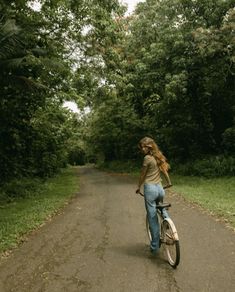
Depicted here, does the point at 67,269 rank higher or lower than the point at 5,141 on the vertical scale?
lower

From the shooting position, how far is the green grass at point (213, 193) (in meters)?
11.4

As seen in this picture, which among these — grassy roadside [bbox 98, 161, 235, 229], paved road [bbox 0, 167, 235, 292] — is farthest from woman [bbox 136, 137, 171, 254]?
grassy roadside [bbox 98, 161, 235, 229]

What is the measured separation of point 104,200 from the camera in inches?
609

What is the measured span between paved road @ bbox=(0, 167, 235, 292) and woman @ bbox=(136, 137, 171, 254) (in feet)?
1.75

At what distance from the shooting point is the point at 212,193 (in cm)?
1572

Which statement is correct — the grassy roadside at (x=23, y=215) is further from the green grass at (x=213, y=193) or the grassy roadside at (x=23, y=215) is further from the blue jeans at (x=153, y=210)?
the green grass at (x=213, y=193)

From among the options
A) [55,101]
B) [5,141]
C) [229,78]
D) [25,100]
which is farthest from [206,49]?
[5,141]

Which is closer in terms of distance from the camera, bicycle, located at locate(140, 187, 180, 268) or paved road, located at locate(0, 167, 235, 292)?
paved road, located at locate(0, 167, 235, 292)

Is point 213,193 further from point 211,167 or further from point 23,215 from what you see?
point 23,215

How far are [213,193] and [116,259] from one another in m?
9.39

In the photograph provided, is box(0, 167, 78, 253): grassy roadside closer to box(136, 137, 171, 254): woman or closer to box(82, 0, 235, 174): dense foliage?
box(136, 137, 171, 254): woman

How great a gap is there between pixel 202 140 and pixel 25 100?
1267cm

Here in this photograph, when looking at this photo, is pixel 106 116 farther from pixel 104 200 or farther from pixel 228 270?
pixel 228 270

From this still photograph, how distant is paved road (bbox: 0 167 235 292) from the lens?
5906 mm
